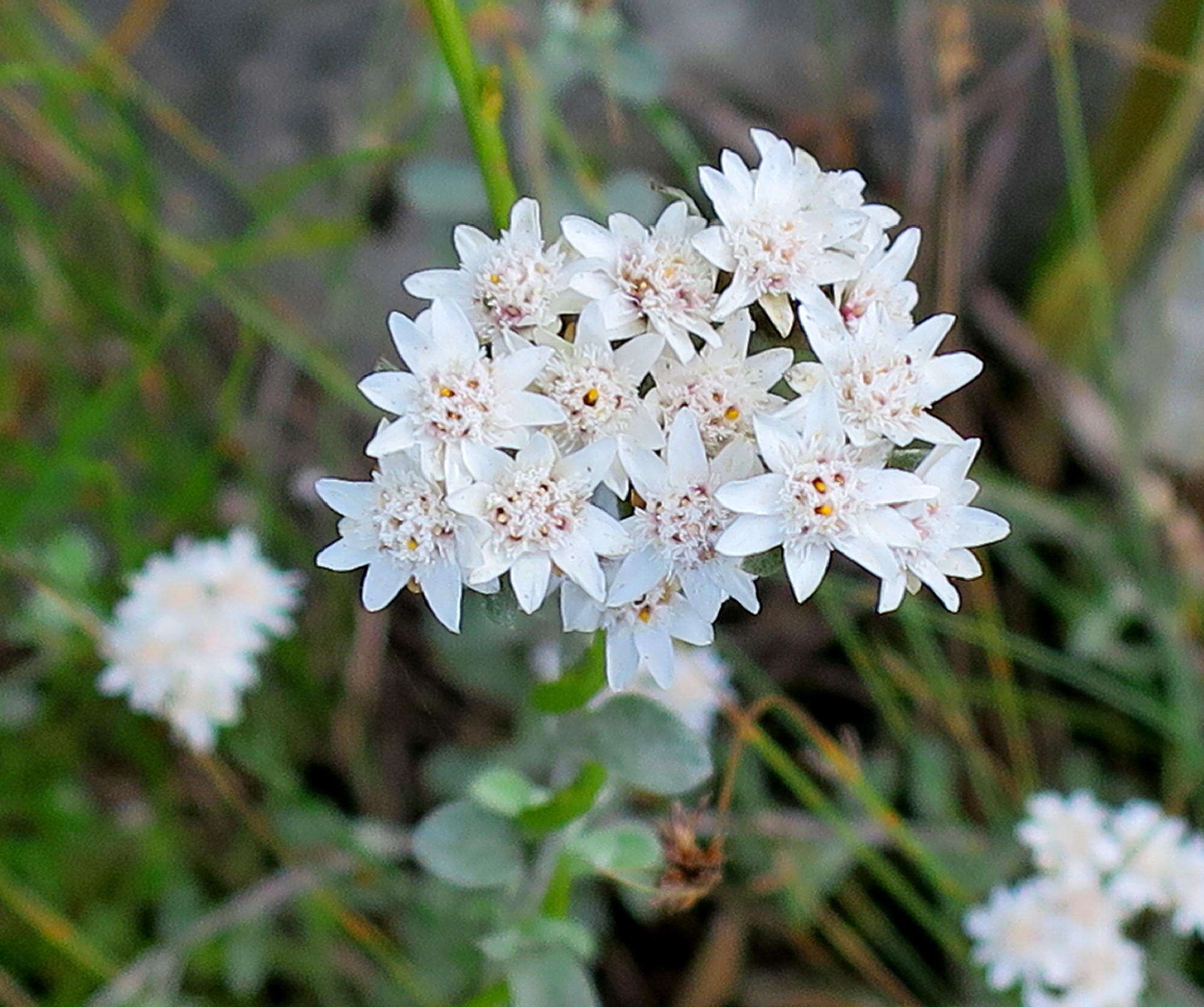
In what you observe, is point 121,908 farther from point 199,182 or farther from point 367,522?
point 199,182

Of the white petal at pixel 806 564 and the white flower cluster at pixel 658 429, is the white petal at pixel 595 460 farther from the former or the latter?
the white petal at pixel 806 564

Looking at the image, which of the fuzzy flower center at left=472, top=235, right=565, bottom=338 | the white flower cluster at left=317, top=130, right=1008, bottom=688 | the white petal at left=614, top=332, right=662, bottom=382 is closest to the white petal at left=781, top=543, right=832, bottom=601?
the white flower cluster at left=317, top=130, right=1008, bottom=688

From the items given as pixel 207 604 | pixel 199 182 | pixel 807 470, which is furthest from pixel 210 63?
pixel 807 470

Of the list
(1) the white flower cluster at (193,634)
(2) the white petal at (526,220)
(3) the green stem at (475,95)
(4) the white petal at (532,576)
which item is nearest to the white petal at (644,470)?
(4) the white petal at (532,576)

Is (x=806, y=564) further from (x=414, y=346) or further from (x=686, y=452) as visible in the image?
(x=414, y=346)

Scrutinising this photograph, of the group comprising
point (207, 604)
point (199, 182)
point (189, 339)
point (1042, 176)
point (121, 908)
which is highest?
point (1042, 176)

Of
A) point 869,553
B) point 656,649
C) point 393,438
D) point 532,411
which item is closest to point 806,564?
point 869,553

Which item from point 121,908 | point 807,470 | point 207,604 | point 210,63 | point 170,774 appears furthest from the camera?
point 210,63
